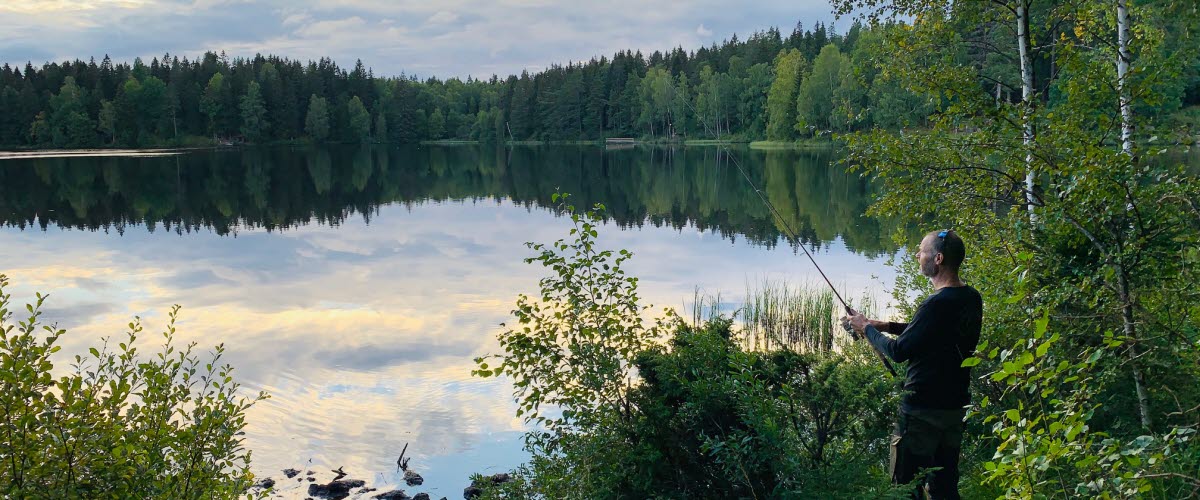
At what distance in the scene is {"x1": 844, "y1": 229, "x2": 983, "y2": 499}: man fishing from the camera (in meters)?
4.52

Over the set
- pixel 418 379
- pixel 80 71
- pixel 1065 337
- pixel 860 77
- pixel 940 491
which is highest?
pixel 80 71

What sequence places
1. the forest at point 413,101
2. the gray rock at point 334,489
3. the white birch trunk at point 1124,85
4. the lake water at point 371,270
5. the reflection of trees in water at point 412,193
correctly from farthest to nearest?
the forest at point 413,101 < the reflection of trees in water at point 412,193 < the lake water at point 371,270 < the gray rock at point 334,489 < the white birch trunk at point 1124,85

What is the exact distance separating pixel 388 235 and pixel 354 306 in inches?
459

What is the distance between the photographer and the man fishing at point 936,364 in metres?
4.52

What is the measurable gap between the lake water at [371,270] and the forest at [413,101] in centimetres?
4198

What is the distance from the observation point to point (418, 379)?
12.1 meters

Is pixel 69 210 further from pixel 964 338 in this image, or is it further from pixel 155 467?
pixel 964 338

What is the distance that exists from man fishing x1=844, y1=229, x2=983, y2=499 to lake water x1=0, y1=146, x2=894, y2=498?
207 inches

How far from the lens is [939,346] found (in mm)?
4566

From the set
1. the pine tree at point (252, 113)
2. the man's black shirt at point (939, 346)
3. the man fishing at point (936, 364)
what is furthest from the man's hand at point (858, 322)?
the pine tree at point (252, 113)

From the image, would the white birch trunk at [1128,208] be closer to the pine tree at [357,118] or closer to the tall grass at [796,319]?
the tall grass at [796,319]

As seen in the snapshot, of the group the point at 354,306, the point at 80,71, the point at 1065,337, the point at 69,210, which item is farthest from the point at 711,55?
the point at 1065,337

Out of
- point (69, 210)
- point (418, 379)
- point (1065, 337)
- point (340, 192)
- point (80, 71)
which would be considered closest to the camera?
point (1065, 337)

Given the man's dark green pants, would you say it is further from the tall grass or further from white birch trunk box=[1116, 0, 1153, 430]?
the tall grass
